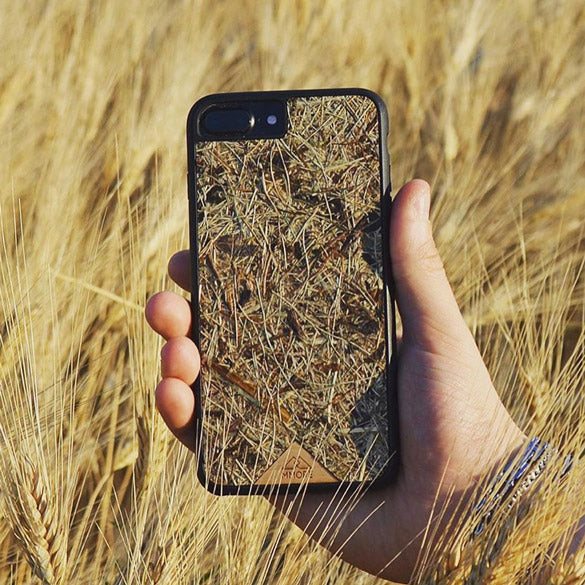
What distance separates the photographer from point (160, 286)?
4.35 ft

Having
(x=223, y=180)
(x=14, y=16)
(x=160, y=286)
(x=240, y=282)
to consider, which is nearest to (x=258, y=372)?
(x=240, y=282)

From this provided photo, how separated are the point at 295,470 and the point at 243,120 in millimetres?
383

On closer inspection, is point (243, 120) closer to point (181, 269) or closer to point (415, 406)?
point (181, 269)

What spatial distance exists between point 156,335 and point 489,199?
2.67 feet

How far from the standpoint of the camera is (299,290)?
3.46 ft

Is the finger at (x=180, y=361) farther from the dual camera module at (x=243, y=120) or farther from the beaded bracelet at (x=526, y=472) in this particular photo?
the beaded bracelet at (x=526, y=472)

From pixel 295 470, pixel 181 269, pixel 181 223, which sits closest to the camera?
pixel 295 470

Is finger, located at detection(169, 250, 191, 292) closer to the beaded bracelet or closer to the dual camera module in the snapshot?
the dual camera module

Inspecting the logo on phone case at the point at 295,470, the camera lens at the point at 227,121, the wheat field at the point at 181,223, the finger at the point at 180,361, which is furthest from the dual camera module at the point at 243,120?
the logo on phone case at the point at 295,470

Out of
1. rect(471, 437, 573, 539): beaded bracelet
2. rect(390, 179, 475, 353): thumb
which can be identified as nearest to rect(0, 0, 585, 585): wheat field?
rect(471, 437, 573, 539): beaded bracelet

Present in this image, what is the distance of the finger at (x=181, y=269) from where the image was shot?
3.76 ft

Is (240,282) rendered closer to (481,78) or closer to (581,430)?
(581,430)

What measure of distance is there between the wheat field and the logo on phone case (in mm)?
51

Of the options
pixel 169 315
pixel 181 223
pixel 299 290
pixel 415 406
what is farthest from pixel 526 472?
pixel 181 223
